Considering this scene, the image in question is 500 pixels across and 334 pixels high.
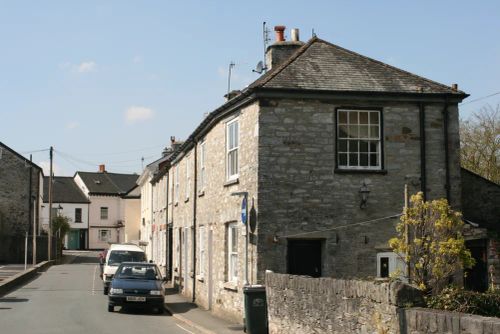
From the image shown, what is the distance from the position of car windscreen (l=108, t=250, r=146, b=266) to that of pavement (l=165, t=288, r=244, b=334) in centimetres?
386

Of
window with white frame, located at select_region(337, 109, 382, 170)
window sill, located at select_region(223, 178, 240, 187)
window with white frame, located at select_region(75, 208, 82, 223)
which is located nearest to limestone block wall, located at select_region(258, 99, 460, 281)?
window with white frame, located at select_region(337, 109, 382, 170)

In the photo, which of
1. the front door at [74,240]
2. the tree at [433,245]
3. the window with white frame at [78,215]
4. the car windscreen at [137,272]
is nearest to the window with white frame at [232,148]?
the car windscreen at [137,272]

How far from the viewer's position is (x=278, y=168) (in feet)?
54.9

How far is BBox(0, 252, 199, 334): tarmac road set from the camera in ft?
55.8

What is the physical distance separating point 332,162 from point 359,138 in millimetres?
993

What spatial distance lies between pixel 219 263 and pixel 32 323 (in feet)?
17.5

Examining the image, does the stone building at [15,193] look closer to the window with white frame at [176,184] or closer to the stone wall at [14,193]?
the stone wall at [14,193]

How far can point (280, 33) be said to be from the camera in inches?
857

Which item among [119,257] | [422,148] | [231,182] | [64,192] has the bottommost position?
[119,257]

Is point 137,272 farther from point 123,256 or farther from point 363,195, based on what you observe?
point 363,195

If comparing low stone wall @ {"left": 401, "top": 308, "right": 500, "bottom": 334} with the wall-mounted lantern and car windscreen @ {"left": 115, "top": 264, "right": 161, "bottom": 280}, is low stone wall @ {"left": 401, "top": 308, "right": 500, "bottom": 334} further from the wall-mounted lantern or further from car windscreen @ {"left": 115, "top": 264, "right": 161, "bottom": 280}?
car windscreen @ {"left": 115, "top": 264, "right": 161, "bottom": 280}

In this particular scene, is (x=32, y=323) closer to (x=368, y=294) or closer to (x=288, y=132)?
(x=288, y=132)

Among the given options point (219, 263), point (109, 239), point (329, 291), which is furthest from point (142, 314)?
point (109, 239)

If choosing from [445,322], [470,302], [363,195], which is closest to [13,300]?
[363,195]
